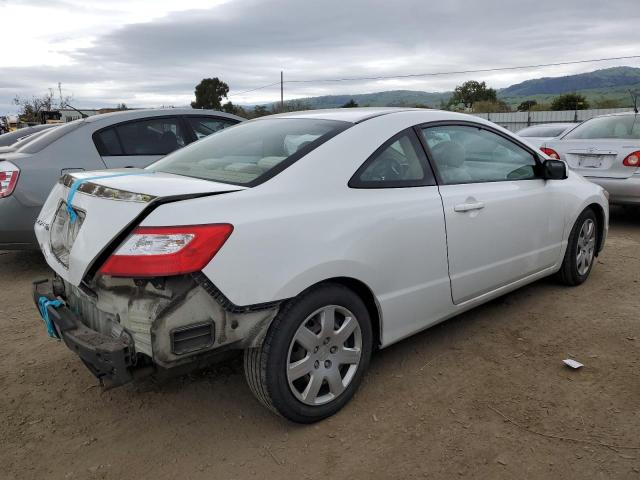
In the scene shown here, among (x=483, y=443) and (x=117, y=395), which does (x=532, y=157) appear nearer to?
(x=483, y=443)

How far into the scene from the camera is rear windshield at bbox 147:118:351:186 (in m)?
2.68

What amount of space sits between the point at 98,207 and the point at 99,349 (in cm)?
63

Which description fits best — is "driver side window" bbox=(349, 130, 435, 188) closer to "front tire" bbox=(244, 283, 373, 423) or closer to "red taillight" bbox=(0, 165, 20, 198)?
"front tire" bbox=(244, 283, 373, 423)

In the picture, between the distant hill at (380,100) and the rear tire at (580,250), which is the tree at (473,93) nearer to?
the distant hill at (380,100)

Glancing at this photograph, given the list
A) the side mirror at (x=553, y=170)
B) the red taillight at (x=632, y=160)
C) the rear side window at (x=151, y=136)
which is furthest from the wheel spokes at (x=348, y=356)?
the red taillight at (x=632, y=160)

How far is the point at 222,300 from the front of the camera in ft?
7.35

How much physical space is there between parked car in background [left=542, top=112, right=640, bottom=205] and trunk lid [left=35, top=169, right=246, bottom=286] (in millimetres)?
5919

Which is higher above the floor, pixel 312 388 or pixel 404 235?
pixel 404 235

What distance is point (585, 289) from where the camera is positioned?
456 cm

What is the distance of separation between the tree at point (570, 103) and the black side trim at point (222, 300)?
1569 inches

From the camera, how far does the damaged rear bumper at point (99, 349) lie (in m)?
2.22

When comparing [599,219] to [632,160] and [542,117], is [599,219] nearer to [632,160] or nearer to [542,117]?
[632,160]

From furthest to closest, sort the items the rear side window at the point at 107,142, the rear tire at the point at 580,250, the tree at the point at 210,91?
1. the tree at the point at 210,91
2. the rear side window at the point at 107,142
3. the rear tire at the point at 580,250

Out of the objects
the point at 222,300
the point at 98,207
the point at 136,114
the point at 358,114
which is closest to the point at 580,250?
the point at 358,114
